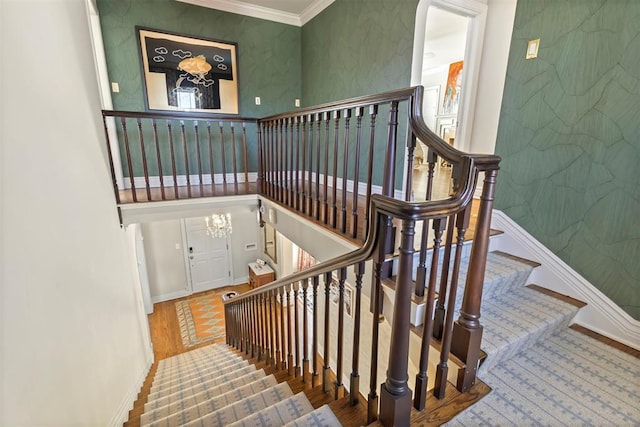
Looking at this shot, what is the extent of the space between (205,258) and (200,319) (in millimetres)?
1337

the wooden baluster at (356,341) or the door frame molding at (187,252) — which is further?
the door frame molding at (187,252)

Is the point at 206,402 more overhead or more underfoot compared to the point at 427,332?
more underfoot

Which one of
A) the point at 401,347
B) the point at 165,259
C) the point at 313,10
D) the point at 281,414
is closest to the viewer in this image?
the point at 401,347

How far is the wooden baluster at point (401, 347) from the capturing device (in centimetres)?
91

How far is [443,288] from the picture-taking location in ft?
4.35

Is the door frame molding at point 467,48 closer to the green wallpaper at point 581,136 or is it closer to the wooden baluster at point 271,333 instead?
the green wallpaper at point 581,136

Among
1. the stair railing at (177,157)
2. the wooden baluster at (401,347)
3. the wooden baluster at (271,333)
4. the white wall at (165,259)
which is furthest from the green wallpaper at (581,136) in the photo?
the white wall at (165,259)

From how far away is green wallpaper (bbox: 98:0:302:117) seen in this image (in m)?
3.69

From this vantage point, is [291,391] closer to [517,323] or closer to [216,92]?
[517,323]

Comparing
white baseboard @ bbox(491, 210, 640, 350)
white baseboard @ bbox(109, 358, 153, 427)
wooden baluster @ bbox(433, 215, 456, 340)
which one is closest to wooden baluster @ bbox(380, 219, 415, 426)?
wooden baluster @ bbox(433, 215, 456, 340)

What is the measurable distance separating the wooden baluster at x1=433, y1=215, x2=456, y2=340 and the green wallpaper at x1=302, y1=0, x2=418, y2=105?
227 cm

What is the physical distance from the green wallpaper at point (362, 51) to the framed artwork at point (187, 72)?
1235 mm

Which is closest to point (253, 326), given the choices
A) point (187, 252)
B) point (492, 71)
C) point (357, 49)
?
point (492, 71)

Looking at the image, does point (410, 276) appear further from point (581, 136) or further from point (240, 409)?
point (581, 136)
